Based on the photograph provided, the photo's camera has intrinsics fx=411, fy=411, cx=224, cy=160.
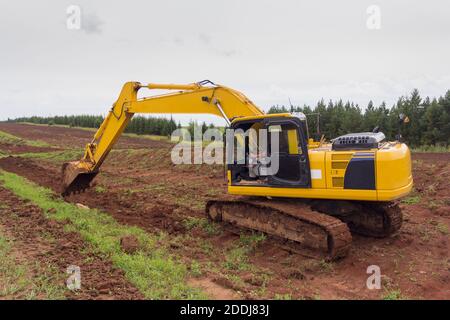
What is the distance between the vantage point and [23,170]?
18000 millimetres

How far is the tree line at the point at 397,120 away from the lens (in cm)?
2414

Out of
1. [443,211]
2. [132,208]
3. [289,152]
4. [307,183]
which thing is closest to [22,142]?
[132,208]

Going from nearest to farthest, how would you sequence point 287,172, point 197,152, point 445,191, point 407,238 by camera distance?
point 287,172 < point 407,238 < point 445,191 < point 197,152

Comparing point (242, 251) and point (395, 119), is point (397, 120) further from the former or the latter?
point (242, 251)

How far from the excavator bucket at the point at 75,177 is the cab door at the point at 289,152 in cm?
570

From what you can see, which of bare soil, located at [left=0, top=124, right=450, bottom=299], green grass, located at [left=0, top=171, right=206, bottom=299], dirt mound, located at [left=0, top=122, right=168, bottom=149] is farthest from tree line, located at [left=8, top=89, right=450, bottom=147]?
green grass, located at [left=0, top=171, right=206, bottom=299]

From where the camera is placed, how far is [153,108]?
401 inches

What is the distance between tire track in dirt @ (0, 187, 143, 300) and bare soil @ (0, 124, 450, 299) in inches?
47.2

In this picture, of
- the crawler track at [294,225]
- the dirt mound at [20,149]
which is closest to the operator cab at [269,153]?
the crawler track at [294,225]

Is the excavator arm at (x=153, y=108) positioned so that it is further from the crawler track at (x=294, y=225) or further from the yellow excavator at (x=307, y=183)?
the crawler track at (x=294, y=225)

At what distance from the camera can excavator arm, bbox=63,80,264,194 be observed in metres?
8.84
